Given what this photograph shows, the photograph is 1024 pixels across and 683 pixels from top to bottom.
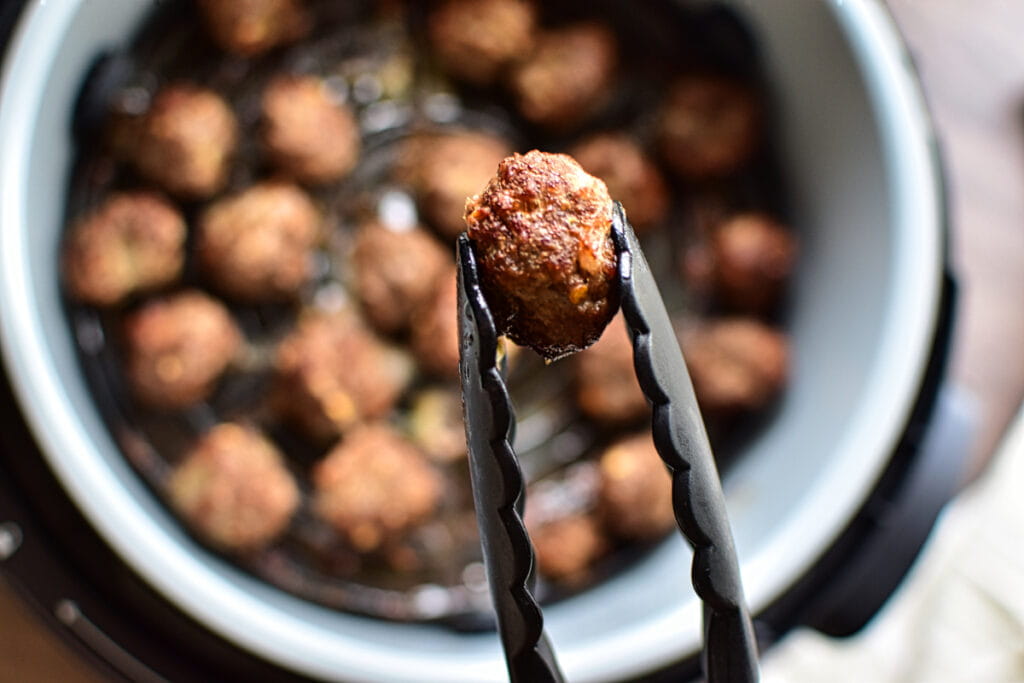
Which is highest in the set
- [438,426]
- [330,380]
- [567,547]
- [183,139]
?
[183,139]

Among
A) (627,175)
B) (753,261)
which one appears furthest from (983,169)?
(627,175)

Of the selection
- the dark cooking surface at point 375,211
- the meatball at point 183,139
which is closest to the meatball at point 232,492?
the dark cooking surface at point 375,211

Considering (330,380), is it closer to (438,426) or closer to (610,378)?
(438,426)

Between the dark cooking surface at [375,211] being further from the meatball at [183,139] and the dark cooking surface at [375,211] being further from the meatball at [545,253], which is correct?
the meatball at [545,253]

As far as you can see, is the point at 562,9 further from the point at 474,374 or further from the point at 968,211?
the point at 474,374

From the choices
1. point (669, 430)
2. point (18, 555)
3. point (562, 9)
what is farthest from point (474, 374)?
point (562, 9)

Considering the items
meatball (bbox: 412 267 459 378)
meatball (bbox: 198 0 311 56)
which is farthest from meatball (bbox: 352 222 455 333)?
meatball (bbox: 198 0 311 56)
